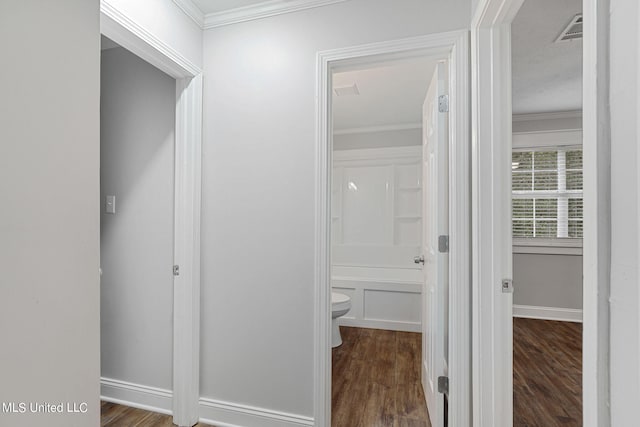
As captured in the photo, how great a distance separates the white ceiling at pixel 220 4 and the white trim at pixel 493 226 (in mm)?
1234

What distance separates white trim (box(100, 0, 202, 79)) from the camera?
4.74 ft

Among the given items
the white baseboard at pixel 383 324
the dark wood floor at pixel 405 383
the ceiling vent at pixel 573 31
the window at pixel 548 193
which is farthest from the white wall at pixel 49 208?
the window at pixel 548 193

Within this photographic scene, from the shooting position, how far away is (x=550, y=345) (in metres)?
3.33

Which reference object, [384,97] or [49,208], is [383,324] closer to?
[384,97]

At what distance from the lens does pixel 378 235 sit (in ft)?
14.4

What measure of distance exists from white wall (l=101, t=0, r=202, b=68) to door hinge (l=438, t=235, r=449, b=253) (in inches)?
68.2

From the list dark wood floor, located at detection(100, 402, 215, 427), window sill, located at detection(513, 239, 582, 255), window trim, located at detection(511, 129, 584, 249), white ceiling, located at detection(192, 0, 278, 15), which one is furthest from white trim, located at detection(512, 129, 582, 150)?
dark wood floor, located at detection(100, 402, 215, 427)

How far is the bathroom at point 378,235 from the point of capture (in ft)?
8.41

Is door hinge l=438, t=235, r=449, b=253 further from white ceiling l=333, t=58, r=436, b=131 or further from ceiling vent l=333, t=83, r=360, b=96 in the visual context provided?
ceiling vent l=333, t=83, r=360, b=96
